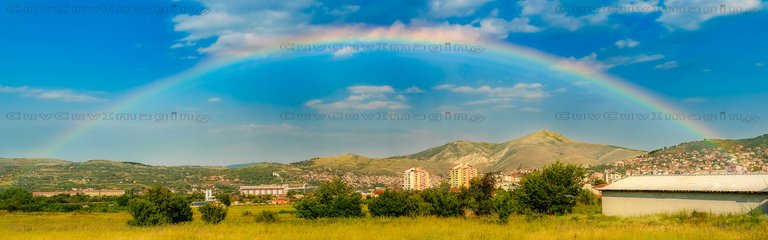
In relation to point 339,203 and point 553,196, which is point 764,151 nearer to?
point 553,196

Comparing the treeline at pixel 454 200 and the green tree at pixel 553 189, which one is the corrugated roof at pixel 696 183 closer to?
the green tree at pixel 553 189

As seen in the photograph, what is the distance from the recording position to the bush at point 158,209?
3120cm

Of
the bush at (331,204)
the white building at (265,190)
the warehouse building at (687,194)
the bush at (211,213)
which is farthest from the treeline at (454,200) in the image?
the white building at (265,190)

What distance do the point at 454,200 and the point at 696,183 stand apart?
14501 mm

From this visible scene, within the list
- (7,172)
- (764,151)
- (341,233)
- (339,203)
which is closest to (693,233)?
(341,233)

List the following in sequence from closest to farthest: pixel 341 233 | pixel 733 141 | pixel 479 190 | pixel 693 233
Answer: pixel 693 233, pixel 341 233, pixel 479 190, pixel 733 141

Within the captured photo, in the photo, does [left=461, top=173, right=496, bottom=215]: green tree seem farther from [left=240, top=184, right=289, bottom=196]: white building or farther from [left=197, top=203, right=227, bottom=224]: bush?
[left=240, top=184, right=289, bottom=196]: white building

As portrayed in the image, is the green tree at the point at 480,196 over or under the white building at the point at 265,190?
over

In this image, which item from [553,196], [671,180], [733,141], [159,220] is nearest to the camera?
[159,220]

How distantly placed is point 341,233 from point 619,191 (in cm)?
2520

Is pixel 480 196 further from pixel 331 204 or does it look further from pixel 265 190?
pixel 265 190

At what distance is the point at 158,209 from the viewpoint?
3225 centimetres

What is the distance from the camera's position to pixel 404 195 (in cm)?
4591

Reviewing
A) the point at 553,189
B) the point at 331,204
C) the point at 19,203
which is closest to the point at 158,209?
the point at 331,204
